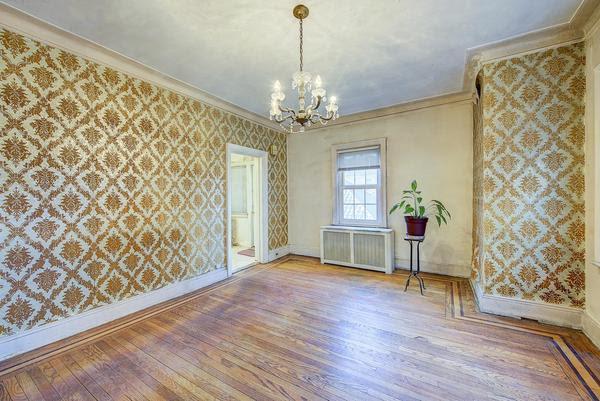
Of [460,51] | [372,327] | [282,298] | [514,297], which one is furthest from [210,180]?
[514,297]

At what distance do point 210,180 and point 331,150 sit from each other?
2325mm

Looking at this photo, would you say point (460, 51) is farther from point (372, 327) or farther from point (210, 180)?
point (210, 180)

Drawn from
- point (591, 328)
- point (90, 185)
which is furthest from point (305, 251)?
point (591, 328)

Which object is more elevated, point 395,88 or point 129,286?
point 395,88

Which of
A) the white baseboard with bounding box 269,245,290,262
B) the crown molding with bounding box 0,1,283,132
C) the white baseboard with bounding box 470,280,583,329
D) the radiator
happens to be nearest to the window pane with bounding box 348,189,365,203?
the radiator

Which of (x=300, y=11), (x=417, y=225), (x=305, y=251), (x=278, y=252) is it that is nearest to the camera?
(x=300, y=11)

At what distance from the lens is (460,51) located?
2525mm

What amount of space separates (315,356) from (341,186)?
3.22 meters

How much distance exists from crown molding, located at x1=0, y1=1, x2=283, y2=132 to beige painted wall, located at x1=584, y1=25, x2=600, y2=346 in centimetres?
397

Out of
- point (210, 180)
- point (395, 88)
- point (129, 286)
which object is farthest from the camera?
point (210, 180)

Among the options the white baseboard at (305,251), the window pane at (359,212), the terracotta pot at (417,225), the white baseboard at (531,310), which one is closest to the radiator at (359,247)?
the window pane at (359,212)

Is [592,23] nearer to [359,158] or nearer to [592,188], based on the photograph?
[592,188]

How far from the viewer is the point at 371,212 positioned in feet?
14.5

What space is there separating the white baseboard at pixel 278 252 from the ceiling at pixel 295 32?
3.03 m
